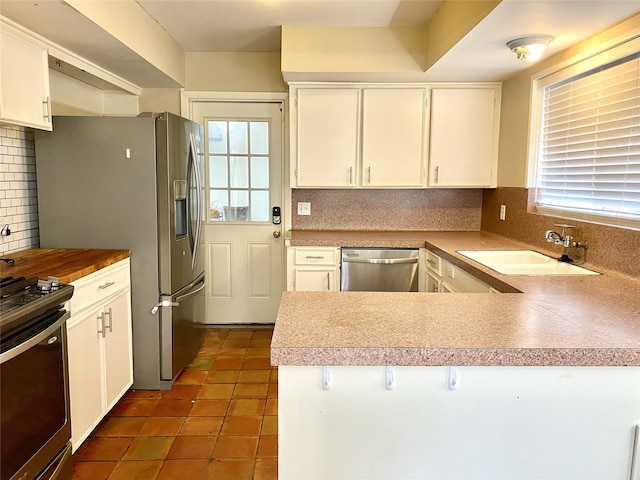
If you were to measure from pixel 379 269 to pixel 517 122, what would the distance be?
138 cm

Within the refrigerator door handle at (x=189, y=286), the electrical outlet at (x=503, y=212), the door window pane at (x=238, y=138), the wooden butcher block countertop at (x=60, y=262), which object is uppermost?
the door window pane at (x=238, y=138)

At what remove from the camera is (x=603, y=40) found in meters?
2.11

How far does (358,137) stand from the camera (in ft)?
10.9

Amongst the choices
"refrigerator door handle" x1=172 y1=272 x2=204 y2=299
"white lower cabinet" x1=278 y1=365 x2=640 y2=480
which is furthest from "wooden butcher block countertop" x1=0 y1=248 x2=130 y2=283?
"white lower cabinet" x1=278 y1=365 x2=640 y2=480

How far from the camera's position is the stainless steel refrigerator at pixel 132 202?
97.3 inches

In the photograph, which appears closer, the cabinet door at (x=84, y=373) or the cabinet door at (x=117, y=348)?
the cabinet door at (x=84, y=373)

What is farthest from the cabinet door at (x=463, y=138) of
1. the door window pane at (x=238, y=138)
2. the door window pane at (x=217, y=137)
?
the door window pane at (x=217, y=137)

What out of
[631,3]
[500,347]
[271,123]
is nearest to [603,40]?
[631,3]

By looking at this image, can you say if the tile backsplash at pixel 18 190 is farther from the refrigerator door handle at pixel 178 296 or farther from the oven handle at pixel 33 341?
the oven handle at pixel 33 341

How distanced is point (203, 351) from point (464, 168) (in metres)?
2.42

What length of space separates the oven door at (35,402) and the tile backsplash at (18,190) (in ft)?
3.18

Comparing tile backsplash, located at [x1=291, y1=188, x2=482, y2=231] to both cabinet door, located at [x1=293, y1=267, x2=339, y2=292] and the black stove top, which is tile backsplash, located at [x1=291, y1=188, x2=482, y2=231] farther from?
the black stove top

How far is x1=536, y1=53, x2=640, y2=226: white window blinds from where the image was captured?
1992 mm

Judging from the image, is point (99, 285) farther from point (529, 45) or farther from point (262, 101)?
point (529, 45)
